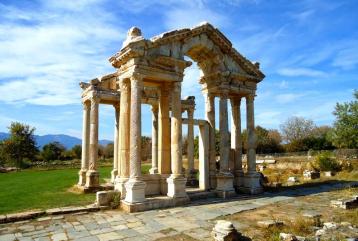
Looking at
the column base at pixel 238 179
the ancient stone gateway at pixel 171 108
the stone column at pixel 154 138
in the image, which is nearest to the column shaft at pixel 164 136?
the ancient stone gateway at pixel 171 108

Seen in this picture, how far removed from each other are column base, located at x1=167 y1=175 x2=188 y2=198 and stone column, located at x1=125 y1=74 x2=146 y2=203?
135 cm

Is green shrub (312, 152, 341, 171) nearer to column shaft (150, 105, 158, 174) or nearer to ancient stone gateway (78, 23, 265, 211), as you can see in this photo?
ancient stone gateway (78, 23, 265, 211)

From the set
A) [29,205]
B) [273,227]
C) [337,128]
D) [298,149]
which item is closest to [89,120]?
[29,205]

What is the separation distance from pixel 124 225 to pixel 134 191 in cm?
208

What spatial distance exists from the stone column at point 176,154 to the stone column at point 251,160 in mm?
4222

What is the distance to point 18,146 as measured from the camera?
42.9m

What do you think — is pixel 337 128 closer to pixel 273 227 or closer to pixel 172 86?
pixel 172 86

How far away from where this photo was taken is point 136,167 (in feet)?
37.5

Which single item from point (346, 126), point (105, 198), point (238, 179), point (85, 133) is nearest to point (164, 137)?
point (105, 198)

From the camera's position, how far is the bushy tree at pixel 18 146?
42428 mm

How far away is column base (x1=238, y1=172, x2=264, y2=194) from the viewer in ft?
48.9

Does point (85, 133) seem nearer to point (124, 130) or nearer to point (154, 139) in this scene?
point (154, 139)

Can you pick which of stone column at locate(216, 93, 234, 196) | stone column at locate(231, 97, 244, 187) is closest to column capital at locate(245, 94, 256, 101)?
stone column at locate(231, 97, 244, 187)

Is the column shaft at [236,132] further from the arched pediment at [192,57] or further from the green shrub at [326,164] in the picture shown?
the green shrub at [326,164]
